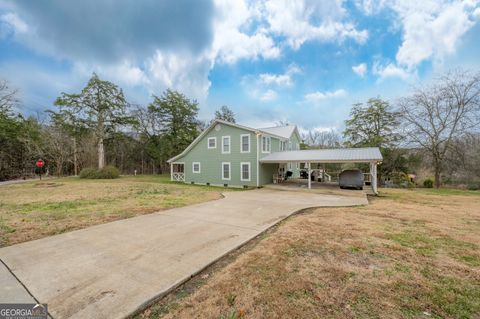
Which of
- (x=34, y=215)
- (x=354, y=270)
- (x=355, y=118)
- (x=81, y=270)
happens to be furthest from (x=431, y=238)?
(x=355, y=118)

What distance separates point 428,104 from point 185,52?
2174 centimetres

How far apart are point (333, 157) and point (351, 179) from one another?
228 cm

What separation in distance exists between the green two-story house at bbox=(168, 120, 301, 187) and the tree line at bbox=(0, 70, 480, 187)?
31.4 ft

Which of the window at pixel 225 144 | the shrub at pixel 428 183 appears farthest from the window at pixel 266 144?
the shrub at pixel 428 183

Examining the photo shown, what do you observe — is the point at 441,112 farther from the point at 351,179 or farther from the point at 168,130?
the point at 168,130

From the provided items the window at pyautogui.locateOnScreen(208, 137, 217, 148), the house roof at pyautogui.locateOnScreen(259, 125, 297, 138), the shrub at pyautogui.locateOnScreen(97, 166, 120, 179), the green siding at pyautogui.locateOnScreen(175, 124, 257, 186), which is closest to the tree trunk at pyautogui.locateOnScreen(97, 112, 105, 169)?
the shrub at pyautogui.locateOnScreen(97, 166, 120, 179)

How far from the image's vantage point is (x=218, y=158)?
16906 mm

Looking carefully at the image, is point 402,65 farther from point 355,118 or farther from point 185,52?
point 185,52

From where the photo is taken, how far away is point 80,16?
10609mm

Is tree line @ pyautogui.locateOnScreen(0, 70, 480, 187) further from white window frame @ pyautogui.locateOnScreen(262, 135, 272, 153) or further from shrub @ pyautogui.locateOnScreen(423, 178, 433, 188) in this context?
white window frame @ pyautogui.locateOnScreen(262, 135, 272, 153)

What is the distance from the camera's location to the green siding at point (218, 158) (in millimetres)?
15094

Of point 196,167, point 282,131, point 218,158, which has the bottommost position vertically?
point 196,167

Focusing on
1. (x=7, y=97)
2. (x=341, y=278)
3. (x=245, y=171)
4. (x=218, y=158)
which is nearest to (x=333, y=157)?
(x=245, y=171)

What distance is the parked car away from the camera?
1318 cm
